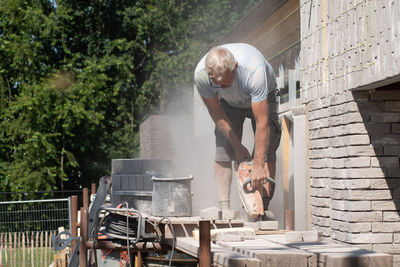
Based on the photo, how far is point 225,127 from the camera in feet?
19.6

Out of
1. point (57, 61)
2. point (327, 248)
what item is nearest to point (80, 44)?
point (57, 61)

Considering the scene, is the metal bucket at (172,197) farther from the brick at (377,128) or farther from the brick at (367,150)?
the brick at (377,128)

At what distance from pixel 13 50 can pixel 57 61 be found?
2.89m

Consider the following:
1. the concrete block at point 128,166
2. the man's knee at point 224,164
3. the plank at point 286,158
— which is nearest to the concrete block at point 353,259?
the man's knee at point 224,164

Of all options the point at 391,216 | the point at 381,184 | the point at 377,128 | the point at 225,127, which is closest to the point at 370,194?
the point at 381,184

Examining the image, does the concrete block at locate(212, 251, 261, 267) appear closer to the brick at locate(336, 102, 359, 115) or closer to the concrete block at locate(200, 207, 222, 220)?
the concrete block at locate(200, 207, 222, 220)

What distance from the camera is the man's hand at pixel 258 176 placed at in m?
5.44

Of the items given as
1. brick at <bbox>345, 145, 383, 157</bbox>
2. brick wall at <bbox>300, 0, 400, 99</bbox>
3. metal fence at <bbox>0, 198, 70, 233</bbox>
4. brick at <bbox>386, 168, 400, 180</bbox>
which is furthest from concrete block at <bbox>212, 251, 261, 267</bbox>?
metal fence at <bbox>0, 198, 70, 233</bbox>

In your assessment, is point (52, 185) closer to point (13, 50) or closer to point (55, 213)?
point (55, 213)

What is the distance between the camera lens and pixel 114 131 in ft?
83.8

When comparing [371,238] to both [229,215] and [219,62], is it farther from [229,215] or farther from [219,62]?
[219,62]

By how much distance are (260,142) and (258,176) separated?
30 cm

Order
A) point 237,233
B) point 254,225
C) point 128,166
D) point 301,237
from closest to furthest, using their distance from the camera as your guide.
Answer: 1. point 301,237
2. point 237,233
3. point 254,225
4. point 128,166

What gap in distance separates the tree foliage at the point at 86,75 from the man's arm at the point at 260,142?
53.4 feet
